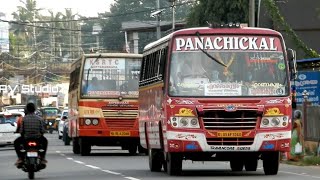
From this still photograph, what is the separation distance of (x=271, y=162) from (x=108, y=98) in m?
12.8

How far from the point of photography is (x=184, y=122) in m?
21.9

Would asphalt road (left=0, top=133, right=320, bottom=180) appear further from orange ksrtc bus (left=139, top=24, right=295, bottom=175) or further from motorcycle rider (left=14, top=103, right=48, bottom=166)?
motorcycle rider (left=14, top=103, right=48, bottom=166)

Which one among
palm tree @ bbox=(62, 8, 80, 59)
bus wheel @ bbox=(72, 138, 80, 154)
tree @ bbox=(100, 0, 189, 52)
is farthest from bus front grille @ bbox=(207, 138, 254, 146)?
palm tree @ bbox=(62, 8, 80, 59)

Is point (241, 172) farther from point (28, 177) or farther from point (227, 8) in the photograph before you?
point (227, 8)

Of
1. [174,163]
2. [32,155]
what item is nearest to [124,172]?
[174,163]

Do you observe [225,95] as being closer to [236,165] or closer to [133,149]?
[236,165]

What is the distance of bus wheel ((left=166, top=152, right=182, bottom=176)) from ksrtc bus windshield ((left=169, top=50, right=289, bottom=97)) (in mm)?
1275

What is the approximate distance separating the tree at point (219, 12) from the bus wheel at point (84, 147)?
26510 mm

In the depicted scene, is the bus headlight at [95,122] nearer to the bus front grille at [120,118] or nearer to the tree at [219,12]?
the bus front grille at [120,118]

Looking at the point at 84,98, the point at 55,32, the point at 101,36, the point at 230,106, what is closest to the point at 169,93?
the point at 230,106

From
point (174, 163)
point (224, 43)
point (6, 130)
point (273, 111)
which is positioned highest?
point (224, 43)

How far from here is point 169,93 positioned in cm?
2219

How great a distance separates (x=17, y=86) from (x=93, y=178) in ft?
398

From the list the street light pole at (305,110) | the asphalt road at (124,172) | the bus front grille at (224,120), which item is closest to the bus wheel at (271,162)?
the asphalt road at (124,172)
